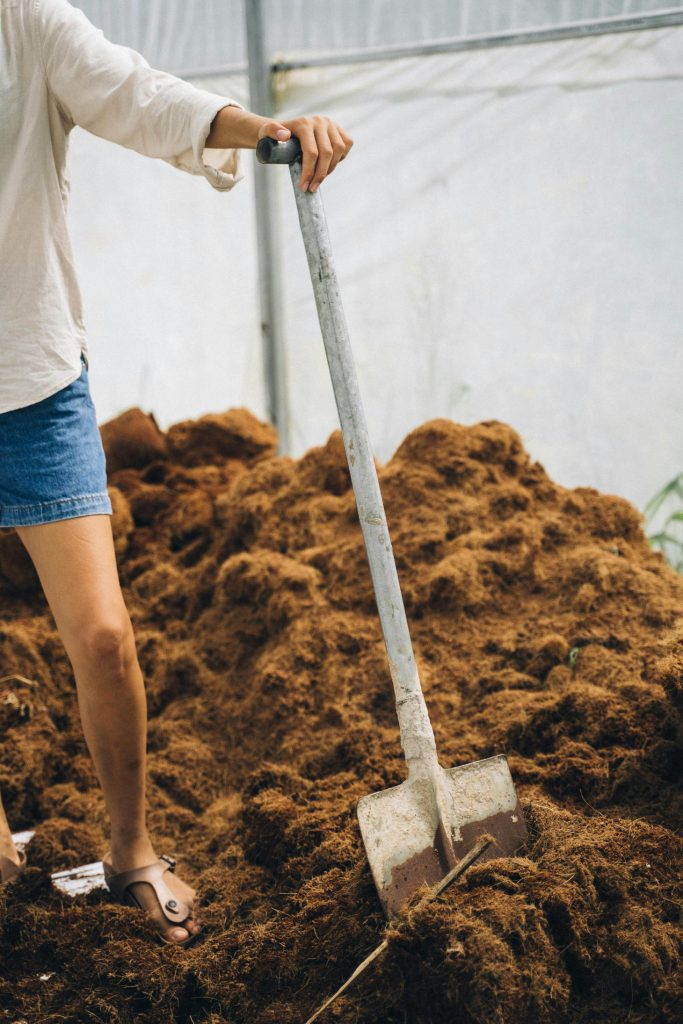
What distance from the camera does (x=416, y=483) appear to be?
267 centimetres

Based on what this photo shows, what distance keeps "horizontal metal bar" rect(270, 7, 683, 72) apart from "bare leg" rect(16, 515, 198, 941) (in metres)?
2.46

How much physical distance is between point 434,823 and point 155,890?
0.55 metres

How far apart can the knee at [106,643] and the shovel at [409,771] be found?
0.47m

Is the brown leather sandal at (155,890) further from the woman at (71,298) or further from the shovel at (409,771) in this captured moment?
the shovel at (409,771)

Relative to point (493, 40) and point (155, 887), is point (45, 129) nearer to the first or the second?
point (155, 887)

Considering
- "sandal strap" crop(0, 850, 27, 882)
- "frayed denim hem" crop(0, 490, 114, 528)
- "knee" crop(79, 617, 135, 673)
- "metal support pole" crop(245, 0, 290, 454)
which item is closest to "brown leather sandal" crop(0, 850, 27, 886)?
"sandal strap" crop(0, 850, 27, 882)

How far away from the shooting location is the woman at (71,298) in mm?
1532

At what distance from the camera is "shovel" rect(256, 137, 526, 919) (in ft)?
5.01

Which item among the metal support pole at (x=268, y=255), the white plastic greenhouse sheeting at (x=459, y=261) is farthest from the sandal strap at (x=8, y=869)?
the metal support pole at (x=268, y=255)

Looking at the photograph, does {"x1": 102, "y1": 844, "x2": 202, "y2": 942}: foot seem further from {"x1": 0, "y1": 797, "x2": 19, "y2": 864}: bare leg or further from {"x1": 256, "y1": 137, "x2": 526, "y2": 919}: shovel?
{"x1": 256, "y1": 137, "x2": 526, "y2": 919}: shovel

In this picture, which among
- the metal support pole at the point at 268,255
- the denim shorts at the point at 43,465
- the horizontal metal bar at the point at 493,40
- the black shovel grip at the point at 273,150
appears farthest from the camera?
the metal support pole at the point at 268,255

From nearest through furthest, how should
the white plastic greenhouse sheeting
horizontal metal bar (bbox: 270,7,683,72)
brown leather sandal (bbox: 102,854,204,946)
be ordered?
brown leather sandal (bbox: 102,854,204,946), horizontal metal bar (bbox: 270,7,683,72), the white plastic greenhouse sheeting

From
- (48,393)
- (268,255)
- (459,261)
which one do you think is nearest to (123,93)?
(48,393)

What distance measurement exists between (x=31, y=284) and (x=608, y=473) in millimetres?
2284
